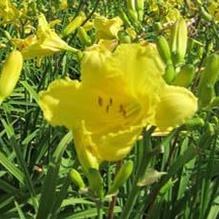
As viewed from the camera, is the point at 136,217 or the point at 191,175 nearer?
the point at 136,217

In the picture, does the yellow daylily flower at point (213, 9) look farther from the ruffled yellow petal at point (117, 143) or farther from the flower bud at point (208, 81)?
the ruffled yellow petal at point (117, 143)

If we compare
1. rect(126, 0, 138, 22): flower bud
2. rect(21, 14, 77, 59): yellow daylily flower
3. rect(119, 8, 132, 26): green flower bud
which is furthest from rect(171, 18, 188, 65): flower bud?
rect(119, 8, 132, 26): green flower bud

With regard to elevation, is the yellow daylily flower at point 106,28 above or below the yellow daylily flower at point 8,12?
above

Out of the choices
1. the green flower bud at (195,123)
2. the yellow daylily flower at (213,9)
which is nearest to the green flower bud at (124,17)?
the yellow daylily flower at (213,9)

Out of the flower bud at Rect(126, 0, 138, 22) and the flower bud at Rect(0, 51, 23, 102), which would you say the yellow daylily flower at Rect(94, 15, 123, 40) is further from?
the flower bud at Rect(0, 51, 23, 102)

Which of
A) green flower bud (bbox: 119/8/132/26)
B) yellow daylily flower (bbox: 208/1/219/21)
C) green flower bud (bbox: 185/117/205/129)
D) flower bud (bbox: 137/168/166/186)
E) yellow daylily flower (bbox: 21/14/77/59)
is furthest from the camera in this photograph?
yellow daylily flower (bbox: 208/1/219/21)

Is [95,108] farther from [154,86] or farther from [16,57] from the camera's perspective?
[16,57]

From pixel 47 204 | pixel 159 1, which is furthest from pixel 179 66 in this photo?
pixel 159 1
